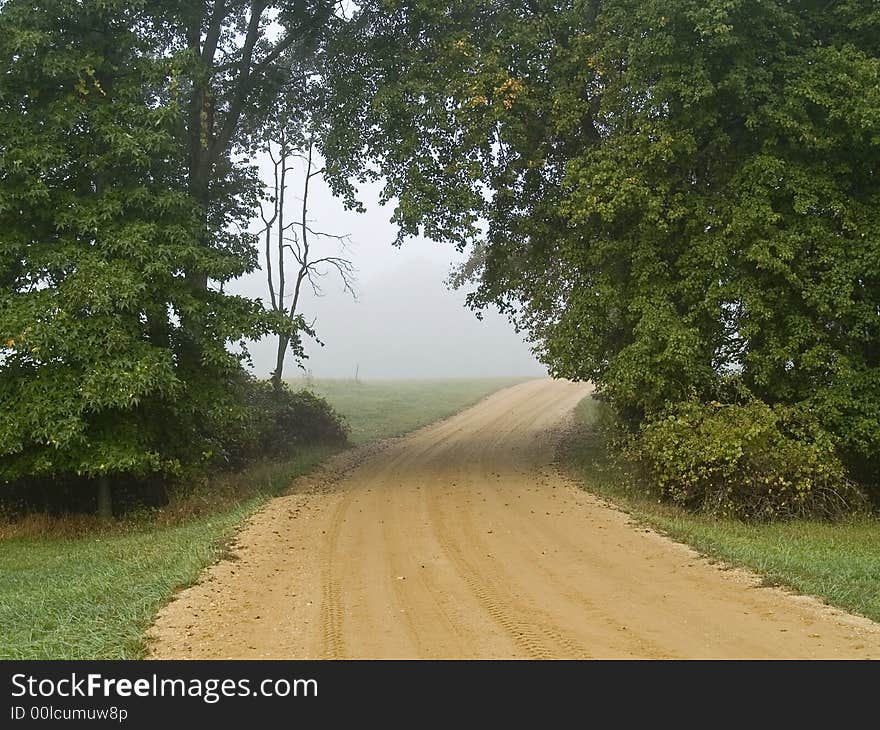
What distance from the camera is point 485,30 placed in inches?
672

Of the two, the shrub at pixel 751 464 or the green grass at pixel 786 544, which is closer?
the green grass at pixel 786 544

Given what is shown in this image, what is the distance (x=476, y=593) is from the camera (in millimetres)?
7680

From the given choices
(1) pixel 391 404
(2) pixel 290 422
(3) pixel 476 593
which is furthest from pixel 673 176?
(1) pixel 391 404

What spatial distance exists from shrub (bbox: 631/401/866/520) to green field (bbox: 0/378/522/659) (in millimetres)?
8209

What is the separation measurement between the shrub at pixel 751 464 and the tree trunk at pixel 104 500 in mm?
11402

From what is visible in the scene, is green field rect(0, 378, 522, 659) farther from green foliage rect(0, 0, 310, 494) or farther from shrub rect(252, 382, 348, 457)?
shrub rect(252, 382, 348, 457)

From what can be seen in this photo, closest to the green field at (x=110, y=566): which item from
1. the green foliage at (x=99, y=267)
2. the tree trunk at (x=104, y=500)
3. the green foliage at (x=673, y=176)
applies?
the tree trunk at (x=104, y=500)

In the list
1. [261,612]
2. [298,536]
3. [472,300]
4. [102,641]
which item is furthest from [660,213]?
[102,641]

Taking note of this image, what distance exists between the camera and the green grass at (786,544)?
772 centimetres

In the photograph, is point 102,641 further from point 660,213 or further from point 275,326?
point 660,213

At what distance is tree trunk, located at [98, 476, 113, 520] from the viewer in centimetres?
1454

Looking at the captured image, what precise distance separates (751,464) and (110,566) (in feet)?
36.4

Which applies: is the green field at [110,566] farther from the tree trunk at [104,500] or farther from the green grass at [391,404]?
the green grass at [391,404]

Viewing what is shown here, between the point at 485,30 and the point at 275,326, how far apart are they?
9294 mm
